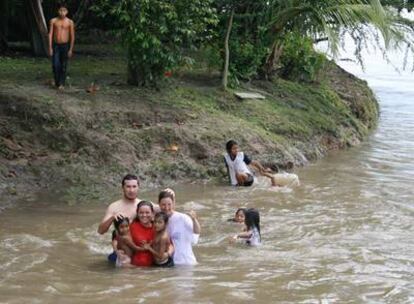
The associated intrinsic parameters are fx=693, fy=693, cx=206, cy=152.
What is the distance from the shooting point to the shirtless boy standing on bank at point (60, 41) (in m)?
13.4

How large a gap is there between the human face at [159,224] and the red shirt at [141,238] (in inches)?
3.5

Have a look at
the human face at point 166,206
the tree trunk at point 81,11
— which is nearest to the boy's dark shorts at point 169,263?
the human face at point 166,206

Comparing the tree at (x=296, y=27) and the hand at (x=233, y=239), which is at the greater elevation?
the tree at (x=296, y=27)

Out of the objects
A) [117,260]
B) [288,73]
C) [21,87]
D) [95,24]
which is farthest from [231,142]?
[95,24]

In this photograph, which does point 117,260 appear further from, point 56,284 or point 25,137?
point 25,137

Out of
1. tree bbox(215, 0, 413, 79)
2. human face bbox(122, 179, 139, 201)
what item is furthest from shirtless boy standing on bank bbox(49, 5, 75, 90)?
human face bbox(122, 179, 139, 201)

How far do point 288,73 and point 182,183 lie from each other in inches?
318

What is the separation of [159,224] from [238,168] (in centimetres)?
511

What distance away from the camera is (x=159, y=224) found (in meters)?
7.38

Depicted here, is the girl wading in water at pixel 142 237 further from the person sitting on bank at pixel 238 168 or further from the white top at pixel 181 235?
the person sitting on bank at pixel 238 168

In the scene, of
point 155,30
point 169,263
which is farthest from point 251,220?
point 155,30

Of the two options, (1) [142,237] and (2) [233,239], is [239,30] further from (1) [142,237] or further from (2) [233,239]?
(1) [142,237]

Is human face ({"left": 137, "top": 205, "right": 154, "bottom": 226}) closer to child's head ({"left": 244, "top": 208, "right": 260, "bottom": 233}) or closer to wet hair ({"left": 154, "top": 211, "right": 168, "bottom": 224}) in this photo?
wet hair ({"left": 154, "top": 211, "right": 168, "bottom": 224})

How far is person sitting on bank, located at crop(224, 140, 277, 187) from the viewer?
1230 centimetres
